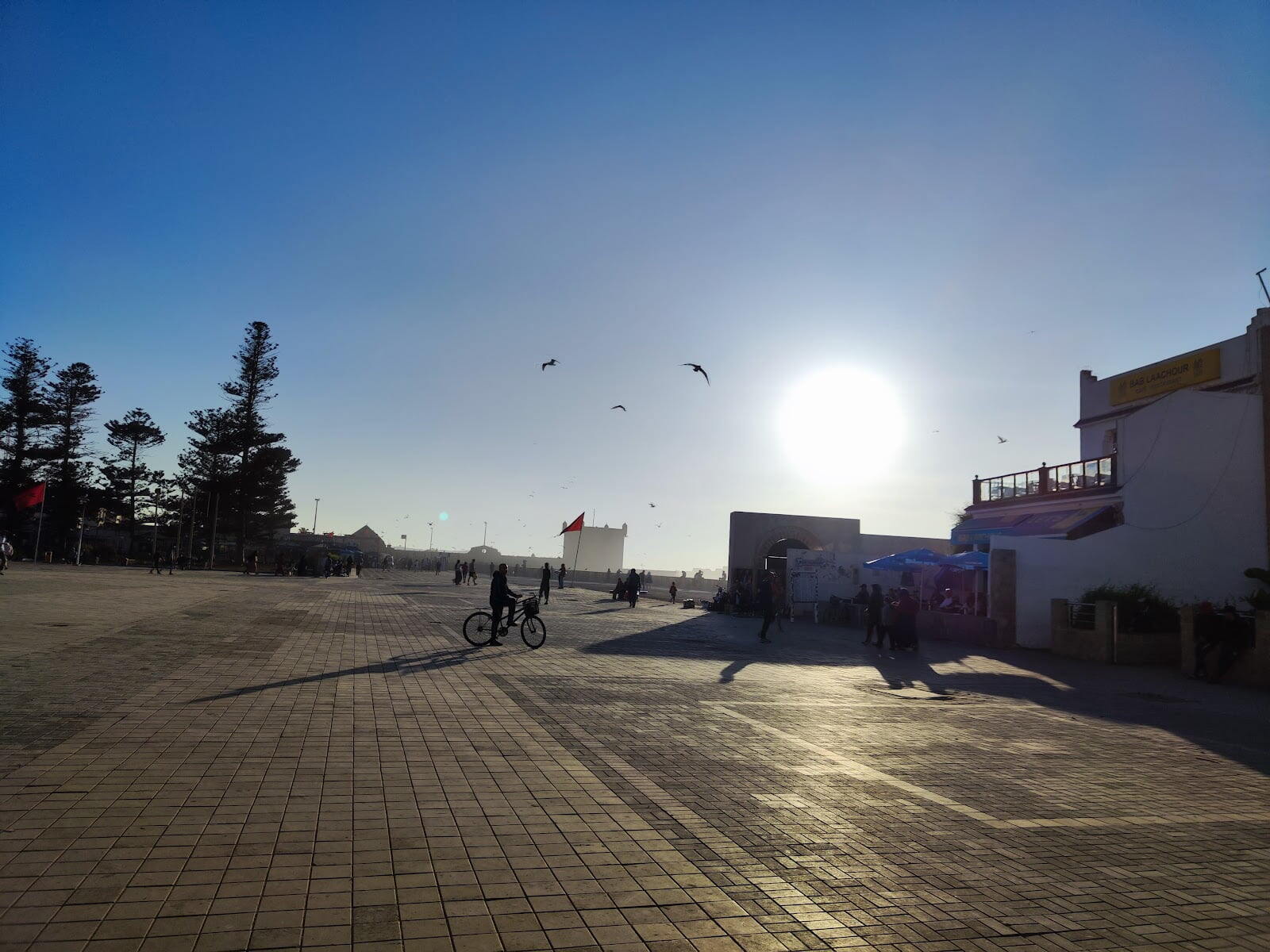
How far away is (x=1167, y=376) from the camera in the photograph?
31422 mm

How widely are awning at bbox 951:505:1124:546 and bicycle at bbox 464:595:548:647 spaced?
14.4m

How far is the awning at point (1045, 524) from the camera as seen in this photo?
2570 centimetres

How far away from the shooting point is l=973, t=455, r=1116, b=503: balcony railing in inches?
1116

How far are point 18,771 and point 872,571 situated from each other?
2986 centimetres

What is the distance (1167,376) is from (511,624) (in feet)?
94.1

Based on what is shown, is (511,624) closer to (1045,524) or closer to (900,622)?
(900,622)

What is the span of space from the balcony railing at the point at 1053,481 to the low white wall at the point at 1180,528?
5.75 meters

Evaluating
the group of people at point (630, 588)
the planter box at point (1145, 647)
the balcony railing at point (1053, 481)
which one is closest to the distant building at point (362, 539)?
the group of people at point (630, 588)

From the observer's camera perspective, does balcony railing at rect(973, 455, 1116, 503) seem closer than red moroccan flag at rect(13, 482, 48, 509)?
Yes

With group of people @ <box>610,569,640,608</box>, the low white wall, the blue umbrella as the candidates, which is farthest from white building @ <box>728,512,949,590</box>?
the low white wall

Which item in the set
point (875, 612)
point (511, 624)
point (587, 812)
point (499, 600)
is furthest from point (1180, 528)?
point (587, 812)

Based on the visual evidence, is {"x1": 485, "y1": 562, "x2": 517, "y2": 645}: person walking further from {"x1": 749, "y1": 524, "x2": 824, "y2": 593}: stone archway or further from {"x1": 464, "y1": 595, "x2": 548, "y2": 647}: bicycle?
{"x1": 749, "y1": 524, "x2": 824, "y2": 593}: stone archway

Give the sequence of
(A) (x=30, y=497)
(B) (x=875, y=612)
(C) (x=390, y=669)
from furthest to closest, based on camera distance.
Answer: (A) (x=30, y=497) < (B) (x=875, y=612) < (C) (x=390, y=669)

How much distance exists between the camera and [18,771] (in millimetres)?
5566
